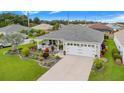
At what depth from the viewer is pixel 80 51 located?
16.6m

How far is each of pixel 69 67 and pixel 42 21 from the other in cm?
411

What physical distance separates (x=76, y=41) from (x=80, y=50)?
0.90 meters

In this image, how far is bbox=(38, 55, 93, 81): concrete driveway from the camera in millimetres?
12116

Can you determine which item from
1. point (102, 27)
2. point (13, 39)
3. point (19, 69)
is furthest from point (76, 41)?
point (13, 39)

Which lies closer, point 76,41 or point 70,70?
point 70,70

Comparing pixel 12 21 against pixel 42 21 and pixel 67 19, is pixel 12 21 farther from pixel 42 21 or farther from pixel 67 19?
pixel 67 19

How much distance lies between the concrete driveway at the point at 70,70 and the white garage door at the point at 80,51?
0.50m

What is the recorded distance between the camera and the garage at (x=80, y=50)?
16.3m

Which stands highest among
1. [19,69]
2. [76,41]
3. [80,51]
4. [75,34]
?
[75,34]

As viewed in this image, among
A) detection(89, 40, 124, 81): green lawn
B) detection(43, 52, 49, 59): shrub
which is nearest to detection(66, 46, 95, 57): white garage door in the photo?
detection(43, 52, 49, 59): shrub

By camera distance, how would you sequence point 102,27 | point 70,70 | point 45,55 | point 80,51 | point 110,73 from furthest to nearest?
point 102,27, point 80,51, point 45,55, point 70,70, point 110,73

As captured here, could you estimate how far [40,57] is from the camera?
16156 mm

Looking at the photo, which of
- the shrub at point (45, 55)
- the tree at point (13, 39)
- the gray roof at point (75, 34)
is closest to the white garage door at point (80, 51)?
the gray roof at point (75, 34)

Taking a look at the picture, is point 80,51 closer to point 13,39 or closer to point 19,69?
point 19,69
